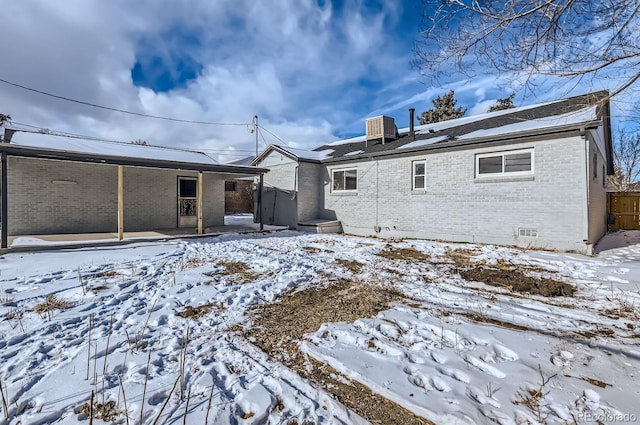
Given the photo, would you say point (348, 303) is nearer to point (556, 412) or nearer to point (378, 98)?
point (556, 412)

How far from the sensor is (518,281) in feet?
17.2

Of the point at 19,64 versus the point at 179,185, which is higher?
the point at 19,64

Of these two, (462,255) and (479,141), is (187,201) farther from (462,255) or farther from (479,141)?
(479,141)

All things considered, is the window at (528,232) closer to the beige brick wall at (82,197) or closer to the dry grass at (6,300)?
the dry grass at (6,300)

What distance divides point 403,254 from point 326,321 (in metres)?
4.96

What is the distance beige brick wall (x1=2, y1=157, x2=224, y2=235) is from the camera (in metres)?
10.0

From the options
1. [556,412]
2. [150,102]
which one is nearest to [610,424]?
[556,412]

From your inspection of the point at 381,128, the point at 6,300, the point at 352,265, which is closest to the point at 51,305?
the point at 6,300

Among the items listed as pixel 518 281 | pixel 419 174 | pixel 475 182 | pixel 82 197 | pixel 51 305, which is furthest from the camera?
pixel 419 174

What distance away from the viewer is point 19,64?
1605 cm

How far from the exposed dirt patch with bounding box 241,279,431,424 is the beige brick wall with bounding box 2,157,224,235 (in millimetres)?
10435

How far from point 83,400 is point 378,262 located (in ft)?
19.0

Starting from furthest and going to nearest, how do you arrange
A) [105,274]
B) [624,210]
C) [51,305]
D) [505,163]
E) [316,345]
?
[624,210] < [505,163] < [105,274] < [51,305] < [316,345]

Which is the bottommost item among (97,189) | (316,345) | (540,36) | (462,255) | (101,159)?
(316,345)
